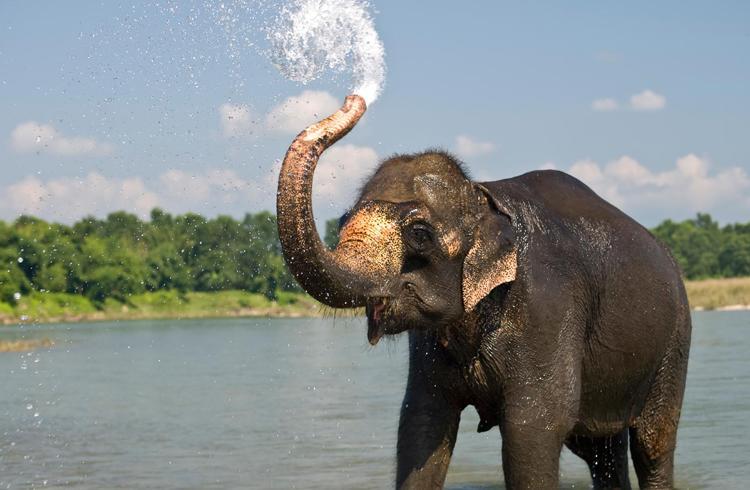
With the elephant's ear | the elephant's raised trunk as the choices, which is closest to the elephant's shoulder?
the elephant's ear

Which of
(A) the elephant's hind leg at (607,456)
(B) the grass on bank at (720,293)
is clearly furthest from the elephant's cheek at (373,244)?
(B) the grass on bank at (720,293)

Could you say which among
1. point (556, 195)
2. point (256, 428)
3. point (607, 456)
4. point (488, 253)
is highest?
point (556, 195)

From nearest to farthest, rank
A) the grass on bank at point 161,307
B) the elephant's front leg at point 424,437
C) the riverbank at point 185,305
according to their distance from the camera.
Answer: the elephant's front leg at point 424,437 → the riverbank at point 185,305 → the grass on bank at point 161,307

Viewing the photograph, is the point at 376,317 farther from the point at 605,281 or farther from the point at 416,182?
the point at 605,281

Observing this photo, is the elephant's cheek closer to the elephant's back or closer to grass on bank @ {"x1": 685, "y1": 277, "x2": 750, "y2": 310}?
the elephant's back

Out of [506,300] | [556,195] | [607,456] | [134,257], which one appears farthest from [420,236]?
[134,257]

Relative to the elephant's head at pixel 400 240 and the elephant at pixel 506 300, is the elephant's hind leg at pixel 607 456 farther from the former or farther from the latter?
the elephant's head at pixel 400 240

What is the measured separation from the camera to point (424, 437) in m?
7.00

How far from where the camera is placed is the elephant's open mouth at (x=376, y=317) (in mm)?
5918

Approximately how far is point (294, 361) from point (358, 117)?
31785 millimetres

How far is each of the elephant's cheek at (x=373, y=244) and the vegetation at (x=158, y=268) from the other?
5176 cm

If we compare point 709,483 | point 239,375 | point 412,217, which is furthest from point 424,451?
point 239,375

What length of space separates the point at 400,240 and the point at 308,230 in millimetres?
786

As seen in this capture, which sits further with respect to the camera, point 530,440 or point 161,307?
point 161,307
